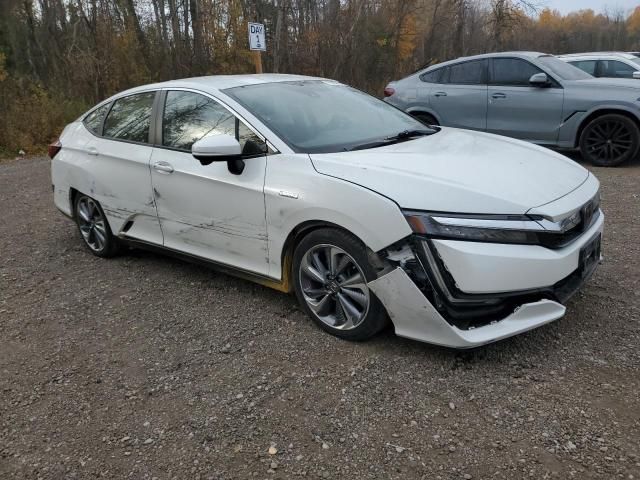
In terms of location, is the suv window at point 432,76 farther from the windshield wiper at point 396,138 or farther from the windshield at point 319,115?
the windshield wiper at point 396,138

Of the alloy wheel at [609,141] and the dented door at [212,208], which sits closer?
the dented door at [212,208]

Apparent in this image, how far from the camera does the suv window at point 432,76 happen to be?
9219mm

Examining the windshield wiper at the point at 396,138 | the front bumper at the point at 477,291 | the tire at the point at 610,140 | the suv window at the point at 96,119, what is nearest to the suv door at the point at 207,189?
the windshield wiper at the point at 396,138

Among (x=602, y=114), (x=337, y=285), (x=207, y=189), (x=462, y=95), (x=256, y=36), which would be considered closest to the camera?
(x=337, y=285)

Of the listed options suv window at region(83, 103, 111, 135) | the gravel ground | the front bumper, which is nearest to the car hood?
the front bumper

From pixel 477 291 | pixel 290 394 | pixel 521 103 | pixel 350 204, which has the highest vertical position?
pixel 350 204

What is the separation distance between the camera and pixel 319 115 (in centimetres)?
397

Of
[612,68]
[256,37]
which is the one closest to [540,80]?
[612,68]

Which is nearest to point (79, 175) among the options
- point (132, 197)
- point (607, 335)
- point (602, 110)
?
point (132, 197)

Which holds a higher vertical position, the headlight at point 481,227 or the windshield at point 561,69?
the windshield at point 561,69

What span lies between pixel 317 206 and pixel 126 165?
203cm

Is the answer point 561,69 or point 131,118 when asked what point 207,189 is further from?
point 561,69

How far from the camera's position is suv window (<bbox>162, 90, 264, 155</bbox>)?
3729mm

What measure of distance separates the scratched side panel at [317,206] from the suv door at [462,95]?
19.7 feet
